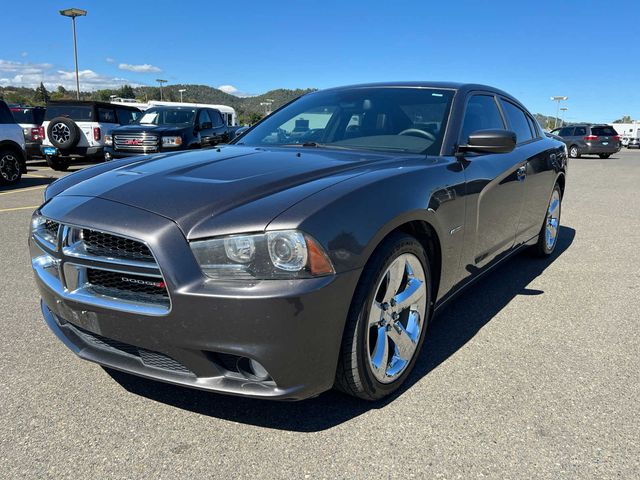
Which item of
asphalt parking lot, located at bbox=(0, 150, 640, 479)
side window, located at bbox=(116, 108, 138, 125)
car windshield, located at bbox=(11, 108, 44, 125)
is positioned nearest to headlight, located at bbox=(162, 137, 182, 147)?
side window, located at bbox=(116, 108, 138, 125)

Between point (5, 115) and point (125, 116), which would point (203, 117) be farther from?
point (5, 115)

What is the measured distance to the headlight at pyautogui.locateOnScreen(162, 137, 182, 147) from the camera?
11.4 meters

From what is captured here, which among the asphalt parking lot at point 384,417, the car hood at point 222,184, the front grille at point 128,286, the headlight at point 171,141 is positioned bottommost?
the asphalt parking lot at point 384,417

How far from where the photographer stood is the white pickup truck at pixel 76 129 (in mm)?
12703

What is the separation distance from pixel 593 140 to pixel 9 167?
25071 millimetres

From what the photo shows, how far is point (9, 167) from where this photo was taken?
404 inches

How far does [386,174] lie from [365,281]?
59 cm

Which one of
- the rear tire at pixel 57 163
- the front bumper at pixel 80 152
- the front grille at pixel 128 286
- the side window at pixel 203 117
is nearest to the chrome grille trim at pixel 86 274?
the front grille at pixel 128 286

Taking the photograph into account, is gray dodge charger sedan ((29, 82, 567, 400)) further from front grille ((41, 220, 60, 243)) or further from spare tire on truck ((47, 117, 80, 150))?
spare tire on truck ((47, 117, 80, 150))

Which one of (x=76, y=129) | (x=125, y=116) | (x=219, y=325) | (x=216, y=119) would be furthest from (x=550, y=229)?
(x=125, y=116)

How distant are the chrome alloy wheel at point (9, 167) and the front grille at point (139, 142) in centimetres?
218

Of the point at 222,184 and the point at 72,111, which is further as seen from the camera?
the point at 72,111

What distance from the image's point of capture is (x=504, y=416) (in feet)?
7.84

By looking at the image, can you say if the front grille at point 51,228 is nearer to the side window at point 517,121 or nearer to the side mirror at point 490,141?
the side mirror at point 490,141
